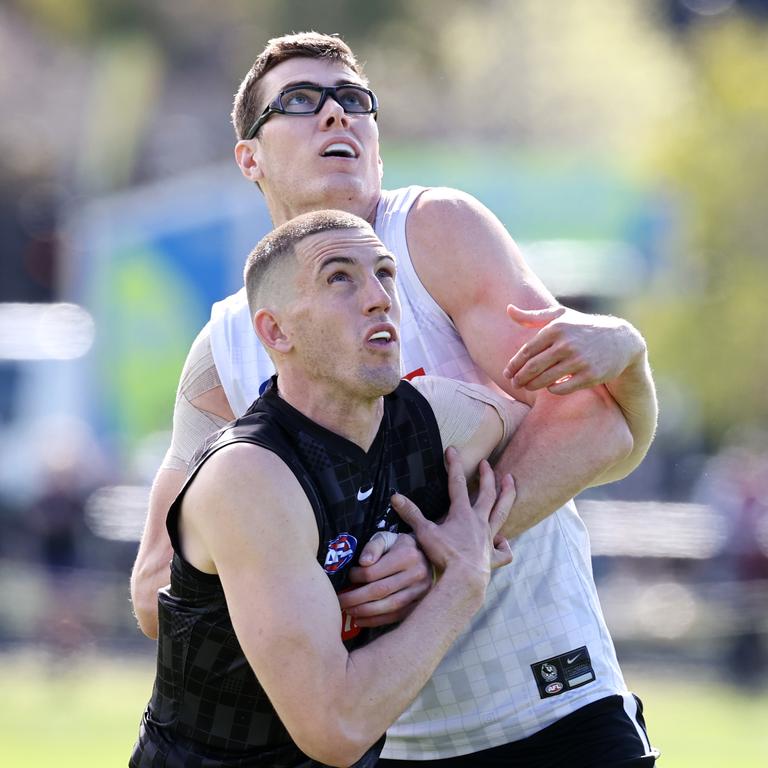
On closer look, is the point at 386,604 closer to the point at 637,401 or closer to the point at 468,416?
the point at 468,416

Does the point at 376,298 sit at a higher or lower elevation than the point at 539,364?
higher

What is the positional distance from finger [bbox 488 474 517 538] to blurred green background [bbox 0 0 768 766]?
26.7ft

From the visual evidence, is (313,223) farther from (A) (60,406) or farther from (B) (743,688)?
(A) (60,406)

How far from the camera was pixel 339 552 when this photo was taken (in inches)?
134

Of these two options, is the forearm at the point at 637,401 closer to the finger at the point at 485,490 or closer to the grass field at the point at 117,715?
the finger at the point at 485,490

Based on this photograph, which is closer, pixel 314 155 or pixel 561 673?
pixel 561 673

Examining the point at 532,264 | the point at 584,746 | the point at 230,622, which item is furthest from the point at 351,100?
the point at 532,264

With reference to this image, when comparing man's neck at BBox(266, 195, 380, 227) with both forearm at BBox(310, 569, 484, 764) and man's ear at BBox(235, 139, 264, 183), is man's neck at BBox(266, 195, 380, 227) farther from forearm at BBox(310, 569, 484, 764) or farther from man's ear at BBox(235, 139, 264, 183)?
forearm at BBox(310, 569, 484, 764)

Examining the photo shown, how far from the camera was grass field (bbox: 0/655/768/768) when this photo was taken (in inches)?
457

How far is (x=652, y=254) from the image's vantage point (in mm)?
25172

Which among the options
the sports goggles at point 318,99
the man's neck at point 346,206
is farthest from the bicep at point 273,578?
the sports goggles at point 318,99

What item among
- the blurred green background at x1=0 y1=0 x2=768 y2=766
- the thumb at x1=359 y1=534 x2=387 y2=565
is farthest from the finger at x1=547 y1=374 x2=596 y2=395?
the blurred green background at x1=0 y1=0 x2=768 y2=766

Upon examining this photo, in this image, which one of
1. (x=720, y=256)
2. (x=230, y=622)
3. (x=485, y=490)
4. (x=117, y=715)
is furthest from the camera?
(x=720, y=256)

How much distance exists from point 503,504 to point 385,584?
429 mm
